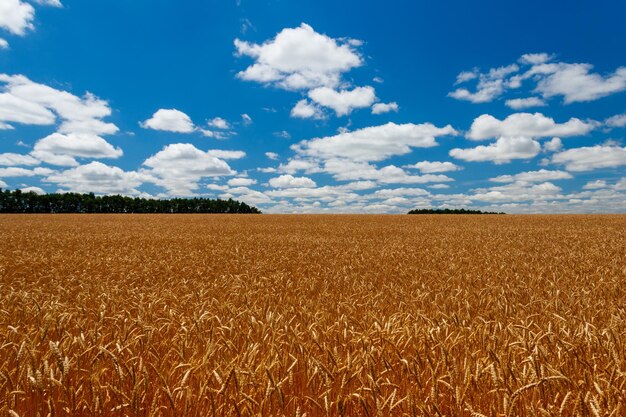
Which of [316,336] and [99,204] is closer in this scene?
[316,336]

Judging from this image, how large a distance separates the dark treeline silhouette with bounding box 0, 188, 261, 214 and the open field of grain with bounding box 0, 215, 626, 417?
336 feet

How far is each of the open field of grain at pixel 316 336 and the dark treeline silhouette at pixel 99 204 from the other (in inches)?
4032

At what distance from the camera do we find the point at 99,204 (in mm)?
106875

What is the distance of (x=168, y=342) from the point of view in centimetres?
392

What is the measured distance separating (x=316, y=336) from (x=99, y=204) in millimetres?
119922

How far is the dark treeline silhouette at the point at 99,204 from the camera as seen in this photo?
99.4m

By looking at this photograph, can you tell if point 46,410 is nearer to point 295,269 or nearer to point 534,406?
point 534,406

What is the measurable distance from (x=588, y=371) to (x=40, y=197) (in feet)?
418

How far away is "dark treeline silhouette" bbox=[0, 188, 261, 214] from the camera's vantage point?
9938 cm

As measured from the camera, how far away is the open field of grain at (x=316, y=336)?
2.41m

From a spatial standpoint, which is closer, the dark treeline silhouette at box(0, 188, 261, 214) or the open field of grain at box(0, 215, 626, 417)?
the open field of grain at box(0, 215, 626, 417)

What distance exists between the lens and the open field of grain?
94.7 inches

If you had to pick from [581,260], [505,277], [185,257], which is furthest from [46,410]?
[581,260]

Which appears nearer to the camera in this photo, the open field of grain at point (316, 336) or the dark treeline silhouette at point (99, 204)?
the open field of grain at point (316, 336)
